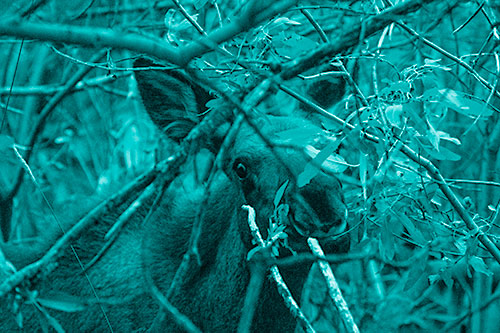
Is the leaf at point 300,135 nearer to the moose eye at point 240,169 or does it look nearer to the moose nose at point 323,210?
the moose nose at point 323,210

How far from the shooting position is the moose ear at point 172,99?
2.02 meters

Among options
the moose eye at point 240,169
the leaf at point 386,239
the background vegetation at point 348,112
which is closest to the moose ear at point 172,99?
the background vegetation at point 348,112

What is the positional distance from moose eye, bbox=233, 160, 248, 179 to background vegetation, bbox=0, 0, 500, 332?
14.0 inches

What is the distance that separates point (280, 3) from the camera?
119 centimetres

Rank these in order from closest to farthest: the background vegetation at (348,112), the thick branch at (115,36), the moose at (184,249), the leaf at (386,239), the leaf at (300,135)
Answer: the thick branch at (115,36), the background vegetation at (348,112), the leaf at (300,135), the leaf at (386,239), the moose at (184,249)

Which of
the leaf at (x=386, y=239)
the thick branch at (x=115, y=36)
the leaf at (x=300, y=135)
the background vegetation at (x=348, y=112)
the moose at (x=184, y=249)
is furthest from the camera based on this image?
the moose at (x=184, y=249)

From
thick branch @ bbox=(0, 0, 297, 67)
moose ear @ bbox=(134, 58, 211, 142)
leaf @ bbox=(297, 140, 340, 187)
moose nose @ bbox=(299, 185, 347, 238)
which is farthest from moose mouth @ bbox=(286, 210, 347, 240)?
thick branch @ bbox=(0, 0, 297, 67)

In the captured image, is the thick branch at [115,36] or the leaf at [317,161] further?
the leaf at [317,161]

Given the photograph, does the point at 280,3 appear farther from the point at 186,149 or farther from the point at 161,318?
the point at 161,318

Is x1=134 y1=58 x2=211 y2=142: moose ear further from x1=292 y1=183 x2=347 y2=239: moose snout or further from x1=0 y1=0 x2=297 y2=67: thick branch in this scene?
x1=0 y1=0 x2=297 y2=67: thick branch

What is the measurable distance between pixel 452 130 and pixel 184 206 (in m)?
1.74

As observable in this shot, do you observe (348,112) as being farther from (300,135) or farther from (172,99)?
(172,99)

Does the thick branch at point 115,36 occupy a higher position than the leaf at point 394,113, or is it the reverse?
the thick branch at point 115,36

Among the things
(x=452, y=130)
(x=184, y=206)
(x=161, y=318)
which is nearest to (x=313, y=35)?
(x=452, y=130)
